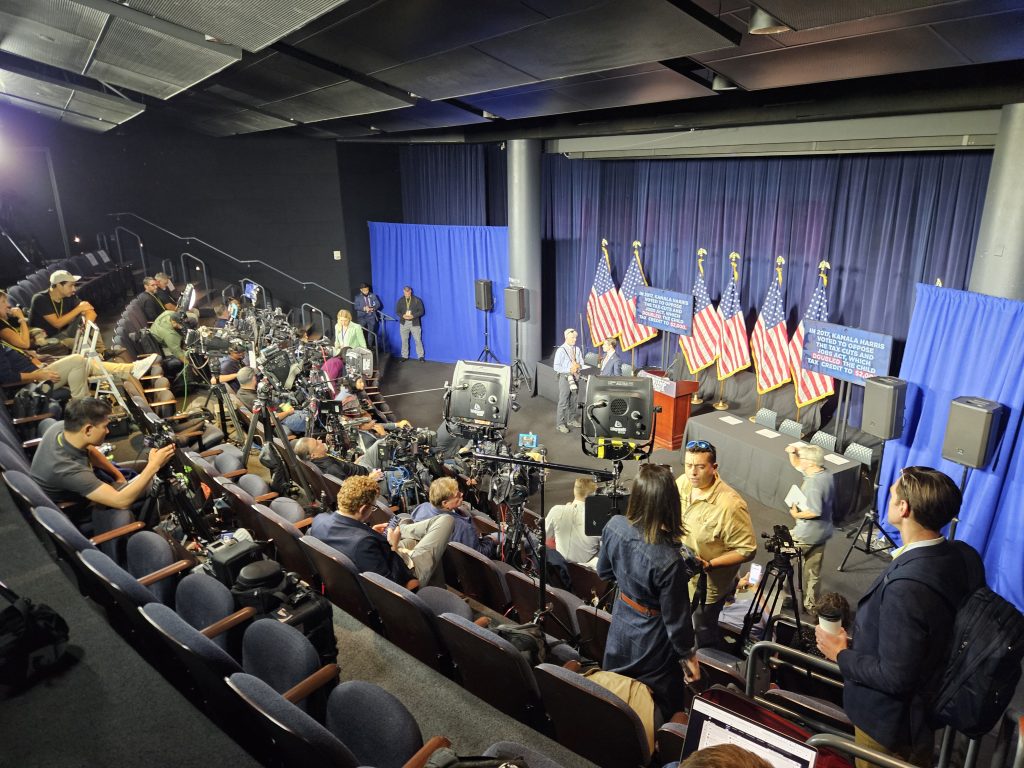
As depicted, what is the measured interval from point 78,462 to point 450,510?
208cm

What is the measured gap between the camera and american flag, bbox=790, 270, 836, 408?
7.91 meters

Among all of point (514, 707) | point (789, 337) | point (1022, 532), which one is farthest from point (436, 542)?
point (789, 337)

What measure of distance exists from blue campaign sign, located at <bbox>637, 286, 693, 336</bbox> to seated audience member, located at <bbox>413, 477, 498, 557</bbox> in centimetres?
586

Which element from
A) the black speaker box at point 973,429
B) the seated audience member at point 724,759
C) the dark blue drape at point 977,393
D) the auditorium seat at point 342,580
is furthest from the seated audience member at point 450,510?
the dark blue drape at point 977,393

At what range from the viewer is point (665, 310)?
9602 millimetres

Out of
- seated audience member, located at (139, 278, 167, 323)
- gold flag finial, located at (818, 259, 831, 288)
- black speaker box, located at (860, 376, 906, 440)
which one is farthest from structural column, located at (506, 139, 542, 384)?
black speaker box, located at (860, 376, 906, 440)

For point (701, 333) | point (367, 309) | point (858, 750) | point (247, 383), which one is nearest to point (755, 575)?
point (858, 750)

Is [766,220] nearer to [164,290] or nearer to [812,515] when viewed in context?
[812,515]

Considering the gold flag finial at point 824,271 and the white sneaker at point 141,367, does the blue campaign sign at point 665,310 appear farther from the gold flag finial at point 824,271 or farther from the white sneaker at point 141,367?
the white sneaker at point 141,367

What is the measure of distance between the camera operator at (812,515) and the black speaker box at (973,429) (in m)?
1.19

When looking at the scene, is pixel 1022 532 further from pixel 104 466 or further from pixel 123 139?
pixel 123 139

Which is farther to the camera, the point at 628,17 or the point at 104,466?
the point at 104,466

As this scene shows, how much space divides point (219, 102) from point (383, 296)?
6.22 m

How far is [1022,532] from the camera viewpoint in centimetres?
519
